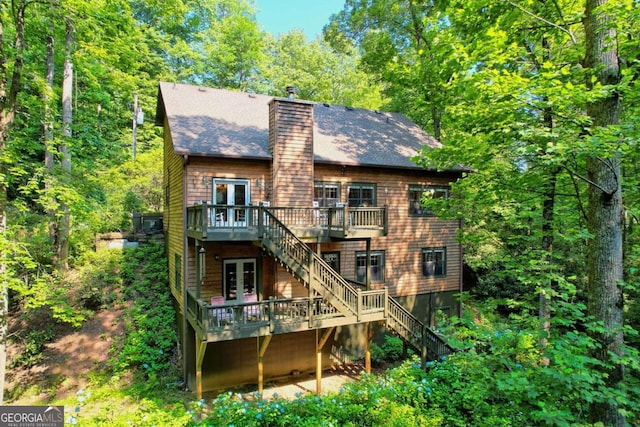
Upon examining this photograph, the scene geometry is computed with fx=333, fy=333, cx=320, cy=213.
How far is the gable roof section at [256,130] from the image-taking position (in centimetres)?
1069

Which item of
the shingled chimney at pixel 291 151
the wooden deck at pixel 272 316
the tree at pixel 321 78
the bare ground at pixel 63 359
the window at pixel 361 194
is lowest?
the bare ground at pixel 63 359

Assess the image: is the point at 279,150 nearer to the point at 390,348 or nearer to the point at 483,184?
the point at 483,184

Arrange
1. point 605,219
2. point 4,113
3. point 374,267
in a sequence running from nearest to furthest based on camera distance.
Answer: point 605,219, point 4,113, point 374,267

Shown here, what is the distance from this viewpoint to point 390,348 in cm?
1255

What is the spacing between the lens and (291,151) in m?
11.0

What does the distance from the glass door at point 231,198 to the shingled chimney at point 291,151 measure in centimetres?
99

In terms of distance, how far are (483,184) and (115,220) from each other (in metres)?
15.9

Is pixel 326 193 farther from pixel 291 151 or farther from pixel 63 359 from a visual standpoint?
pixel 63 359

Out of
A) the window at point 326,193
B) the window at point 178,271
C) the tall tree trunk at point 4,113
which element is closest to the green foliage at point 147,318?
the window at point 178,271

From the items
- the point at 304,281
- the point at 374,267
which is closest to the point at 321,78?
the point at 374,267

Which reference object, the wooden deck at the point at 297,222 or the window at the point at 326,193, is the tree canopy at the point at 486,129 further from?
the window at the point at 326,193

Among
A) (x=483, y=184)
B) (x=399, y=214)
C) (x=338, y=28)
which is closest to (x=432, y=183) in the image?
(x=399, y=214)

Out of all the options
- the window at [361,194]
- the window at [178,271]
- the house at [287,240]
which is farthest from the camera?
the window at [361,194]

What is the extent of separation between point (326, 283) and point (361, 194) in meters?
4.21
